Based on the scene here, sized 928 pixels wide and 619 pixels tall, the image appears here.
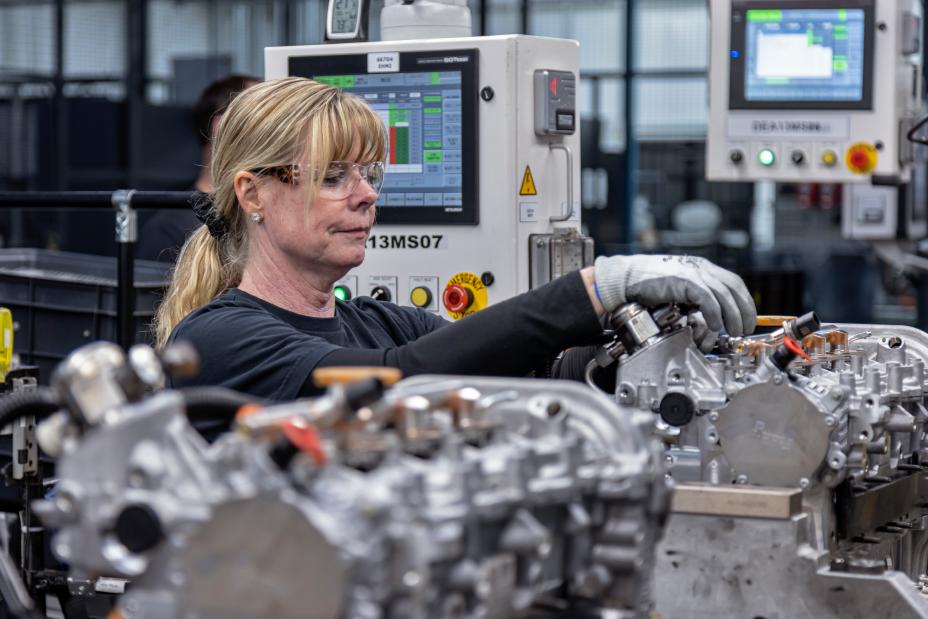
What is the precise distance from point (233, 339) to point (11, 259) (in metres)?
2.68

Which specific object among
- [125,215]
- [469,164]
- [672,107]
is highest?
[672,107]

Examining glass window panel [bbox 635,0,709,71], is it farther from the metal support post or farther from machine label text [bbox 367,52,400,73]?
the metal support post

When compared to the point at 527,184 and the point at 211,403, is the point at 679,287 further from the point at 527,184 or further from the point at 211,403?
the point at 527,184

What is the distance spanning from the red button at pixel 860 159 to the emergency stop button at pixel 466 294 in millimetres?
1787

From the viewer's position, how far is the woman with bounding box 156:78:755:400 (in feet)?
6.92

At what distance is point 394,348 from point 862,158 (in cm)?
286

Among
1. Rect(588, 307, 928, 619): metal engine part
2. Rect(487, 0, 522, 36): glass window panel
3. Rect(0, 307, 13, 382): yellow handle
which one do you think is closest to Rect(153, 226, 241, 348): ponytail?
Rect(0, 307, 13, 382): yellow handle

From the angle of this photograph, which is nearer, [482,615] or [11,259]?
[482,615]

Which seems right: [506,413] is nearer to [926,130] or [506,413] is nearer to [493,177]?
[493,177]

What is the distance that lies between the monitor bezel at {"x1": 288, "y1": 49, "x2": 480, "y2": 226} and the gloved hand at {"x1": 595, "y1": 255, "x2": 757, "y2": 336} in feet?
4.48

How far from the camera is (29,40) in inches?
461

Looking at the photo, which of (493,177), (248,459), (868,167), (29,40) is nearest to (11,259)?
(493,177)

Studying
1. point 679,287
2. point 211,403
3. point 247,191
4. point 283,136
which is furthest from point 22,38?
A: point 211,403

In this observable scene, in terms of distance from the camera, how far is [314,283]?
2.50 metres
